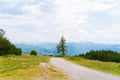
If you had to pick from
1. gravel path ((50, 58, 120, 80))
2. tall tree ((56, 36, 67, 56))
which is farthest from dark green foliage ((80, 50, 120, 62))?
gravel path ((50, 58, 120, 80))

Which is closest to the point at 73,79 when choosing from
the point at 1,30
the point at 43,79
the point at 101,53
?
the point at 43,79

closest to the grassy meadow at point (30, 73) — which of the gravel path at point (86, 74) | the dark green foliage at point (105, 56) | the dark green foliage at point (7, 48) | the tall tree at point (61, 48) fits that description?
the gravel path at point (86, 74)

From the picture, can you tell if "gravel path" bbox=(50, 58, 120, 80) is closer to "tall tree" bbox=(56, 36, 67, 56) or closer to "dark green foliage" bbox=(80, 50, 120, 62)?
"dark green foliage" bbox=(80, 50, 120, 62)

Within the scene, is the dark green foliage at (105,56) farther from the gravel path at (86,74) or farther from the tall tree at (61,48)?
the gravel path at (86,74)

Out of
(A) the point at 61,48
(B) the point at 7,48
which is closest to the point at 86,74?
(B) the point at 7,48

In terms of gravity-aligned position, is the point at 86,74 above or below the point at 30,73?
below

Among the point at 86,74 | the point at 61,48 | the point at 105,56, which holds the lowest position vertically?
the point at 86,74

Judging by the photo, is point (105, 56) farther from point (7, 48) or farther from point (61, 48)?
point (61, 48)

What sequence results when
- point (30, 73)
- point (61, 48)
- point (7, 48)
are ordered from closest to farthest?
point (30, 73), point (7, 48), point (61, 48)

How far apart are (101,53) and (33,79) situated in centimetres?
9244

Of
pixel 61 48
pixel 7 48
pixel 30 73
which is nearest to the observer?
pixel 30 73

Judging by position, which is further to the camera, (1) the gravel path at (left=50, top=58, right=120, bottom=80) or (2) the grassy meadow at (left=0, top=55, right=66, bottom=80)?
(2) the grassy meadow at (left=0, top=55, right=66, bottom=80)

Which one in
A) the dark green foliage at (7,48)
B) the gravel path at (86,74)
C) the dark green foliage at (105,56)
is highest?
the dark green foliage at (7,48)

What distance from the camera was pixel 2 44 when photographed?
413 ft
